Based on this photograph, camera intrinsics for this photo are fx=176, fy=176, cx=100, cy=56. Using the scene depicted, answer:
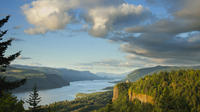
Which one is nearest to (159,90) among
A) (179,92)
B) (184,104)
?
(179,92)

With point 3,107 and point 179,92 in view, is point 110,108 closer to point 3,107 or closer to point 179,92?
point 3,107

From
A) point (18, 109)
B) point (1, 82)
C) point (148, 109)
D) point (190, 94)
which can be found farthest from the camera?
point (148, 109)

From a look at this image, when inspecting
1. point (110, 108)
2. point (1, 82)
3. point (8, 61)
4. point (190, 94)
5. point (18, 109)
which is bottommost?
point (190, 94)

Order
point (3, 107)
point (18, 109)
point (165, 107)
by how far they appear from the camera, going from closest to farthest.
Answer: point (3, 107) → point (18, 109) → point (165, 107)

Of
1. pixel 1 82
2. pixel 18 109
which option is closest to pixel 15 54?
pixel 1 82

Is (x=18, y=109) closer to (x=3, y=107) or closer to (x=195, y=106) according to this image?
(x=3, y=107)

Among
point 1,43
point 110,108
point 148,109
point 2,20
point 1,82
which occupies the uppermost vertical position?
point 2,20

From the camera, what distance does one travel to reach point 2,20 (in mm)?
22984

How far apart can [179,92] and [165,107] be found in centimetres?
15945

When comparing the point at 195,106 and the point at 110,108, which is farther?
the point at 195,106

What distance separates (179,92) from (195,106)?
26977 mm

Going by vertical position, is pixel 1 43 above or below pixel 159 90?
above

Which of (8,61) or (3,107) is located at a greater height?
(8,61)

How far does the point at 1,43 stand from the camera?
22.6 m
